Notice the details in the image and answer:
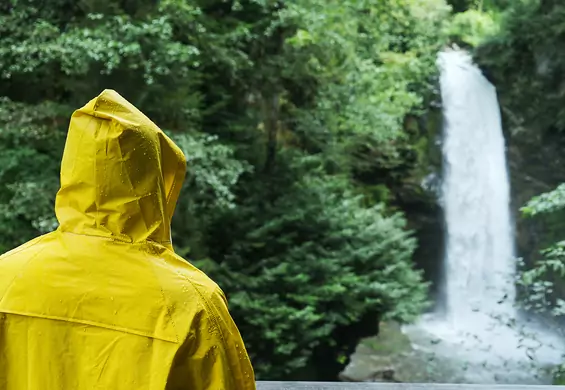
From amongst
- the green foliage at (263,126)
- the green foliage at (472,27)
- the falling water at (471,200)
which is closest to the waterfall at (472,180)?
the falling water at (471,200)

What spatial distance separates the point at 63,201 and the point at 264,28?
4.06 metres

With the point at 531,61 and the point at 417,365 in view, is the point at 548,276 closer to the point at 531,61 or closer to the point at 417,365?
the point at 417,365

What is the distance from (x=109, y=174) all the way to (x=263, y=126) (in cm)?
419

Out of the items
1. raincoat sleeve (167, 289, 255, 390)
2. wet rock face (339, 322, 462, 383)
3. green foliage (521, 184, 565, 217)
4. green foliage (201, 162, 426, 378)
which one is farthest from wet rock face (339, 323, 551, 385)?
raincoat sleeve (167, 289, 255, 390)

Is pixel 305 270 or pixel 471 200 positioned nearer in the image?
pixel 305 270

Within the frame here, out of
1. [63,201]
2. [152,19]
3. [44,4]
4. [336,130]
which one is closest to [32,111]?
[44,4]

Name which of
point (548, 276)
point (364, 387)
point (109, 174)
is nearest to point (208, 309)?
point (109, 174)

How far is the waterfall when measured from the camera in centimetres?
555

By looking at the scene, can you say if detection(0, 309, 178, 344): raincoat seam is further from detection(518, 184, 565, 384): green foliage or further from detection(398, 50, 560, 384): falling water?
detection(398, 50, 560, 384): falling water

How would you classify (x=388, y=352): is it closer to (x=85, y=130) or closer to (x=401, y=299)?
(x=401, y=299)

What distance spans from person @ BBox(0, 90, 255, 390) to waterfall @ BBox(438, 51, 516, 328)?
5.16 metres

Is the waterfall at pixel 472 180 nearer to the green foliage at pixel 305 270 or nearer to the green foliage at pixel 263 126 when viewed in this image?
the green foliage at pixel 263 126

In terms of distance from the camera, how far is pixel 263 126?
476 centimetres

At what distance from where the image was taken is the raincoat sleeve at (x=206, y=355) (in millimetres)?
596
